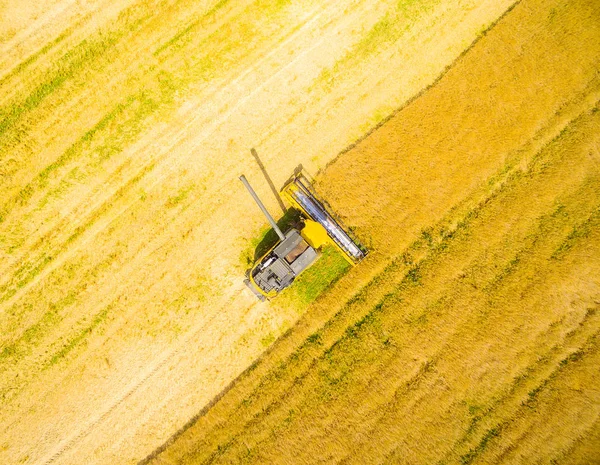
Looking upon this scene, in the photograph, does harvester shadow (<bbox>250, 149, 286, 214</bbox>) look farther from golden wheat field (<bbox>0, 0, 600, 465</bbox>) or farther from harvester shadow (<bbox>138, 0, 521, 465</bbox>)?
harvester shadow (<bbox>138, 0, 521, 465</bbox>)

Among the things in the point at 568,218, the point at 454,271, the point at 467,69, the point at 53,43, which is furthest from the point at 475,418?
the point at 53,43

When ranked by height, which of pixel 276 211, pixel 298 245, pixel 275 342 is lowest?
pixel 275 342

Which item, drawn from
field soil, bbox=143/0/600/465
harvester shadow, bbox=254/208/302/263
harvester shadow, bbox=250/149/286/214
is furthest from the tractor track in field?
harvester shadow, bbox=250/149/286/214

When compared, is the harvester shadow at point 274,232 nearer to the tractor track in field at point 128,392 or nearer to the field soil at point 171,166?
the field soil at point 171,166

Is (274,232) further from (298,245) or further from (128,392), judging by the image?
(128,392)

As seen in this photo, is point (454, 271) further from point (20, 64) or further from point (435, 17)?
point (20, 64)

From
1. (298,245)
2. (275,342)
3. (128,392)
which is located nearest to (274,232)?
(298,245)
